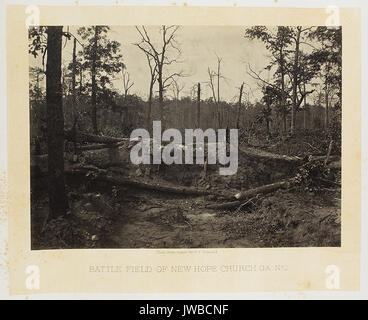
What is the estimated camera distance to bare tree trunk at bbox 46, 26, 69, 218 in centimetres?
445

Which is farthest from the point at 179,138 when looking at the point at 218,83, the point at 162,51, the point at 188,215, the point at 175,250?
the point at 175,250

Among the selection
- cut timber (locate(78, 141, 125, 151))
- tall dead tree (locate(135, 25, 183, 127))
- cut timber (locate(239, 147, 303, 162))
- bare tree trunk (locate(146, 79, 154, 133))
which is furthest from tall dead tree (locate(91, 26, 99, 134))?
cut timber (locate(239, 147, 303, 162))

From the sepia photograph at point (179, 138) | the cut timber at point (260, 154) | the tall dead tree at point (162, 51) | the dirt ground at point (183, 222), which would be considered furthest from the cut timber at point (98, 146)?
the cut timber at point (260, 154)

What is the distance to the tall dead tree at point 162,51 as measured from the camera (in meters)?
4.46

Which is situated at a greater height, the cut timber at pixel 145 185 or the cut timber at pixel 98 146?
the cut timber at pixel 98 146

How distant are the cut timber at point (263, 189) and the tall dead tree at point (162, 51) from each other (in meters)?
1.42

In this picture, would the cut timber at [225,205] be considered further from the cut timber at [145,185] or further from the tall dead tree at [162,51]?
the tall dead tree at [162,51]

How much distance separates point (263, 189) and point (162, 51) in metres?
2.07

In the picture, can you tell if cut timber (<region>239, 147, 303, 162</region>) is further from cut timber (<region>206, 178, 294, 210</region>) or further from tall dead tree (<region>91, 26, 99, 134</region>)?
tall dead tree (<region>91, 26, 99, 134</region>)

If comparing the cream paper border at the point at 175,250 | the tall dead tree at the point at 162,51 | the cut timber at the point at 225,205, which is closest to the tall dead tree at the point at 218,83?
the tall dead tree at the point at 162,51

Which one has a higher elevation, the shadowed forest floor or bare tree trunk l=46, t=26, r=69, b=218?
bare tree trunk l=46, t=26, r=69, b=218

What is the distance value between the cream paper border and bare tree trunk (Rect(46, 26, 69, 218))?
257 millimetres

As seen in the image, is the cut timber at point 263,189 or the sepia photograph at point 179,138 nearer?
the sepia photograph at point 179,138

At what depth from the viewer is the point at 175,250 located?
14.8 feet
